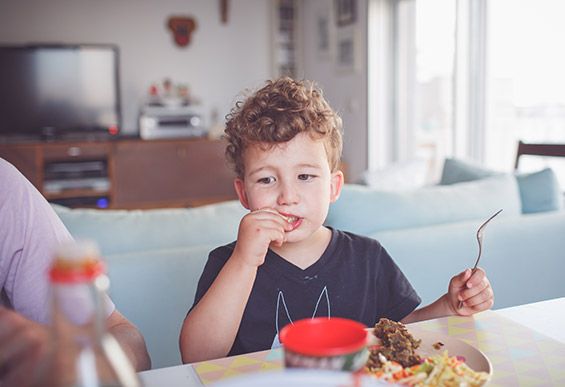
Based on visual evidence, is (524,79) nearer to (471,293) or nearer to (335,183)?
(335,183)

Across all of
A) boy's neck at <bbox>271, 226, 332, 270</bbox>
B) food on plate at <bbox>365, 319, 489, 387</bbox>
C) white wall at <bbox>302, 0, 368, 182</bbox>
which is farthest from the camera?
white wall at <bbox>302, 0, 368, 182</bbox>

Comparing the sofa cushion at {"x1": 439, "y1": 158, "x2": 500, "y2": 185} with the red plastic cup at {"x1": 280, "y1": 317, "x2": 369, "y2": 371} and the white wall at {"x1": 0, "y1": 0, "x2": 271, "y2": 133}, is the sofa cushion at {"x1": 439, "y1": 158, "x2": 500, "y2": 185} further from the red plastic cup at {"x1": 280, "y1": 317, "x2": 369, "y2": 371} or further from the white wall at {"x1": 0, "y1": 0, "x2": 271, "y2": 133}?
the white wall at {"x1": 0, "y1": 0, "x2": 271, "y2": 133}

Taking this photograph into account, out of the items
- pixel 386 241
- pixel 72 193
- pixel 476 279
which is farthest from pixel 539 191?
pixel 72 193

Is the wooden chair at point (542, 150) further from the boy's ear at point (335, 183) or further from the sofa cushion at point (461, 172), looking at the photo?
the boy's ear at point (335, 183)

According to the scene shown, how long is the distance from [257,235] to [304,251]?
9.2 inches

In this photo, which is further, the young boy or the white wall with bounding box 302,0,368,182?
the white wall with bounding box 302,0,368,182

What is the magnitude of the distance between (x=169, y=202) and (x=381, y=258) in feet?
13.3

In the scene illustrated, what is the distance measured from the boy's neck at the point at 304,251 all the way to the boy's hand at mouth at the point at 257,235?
0.19 m

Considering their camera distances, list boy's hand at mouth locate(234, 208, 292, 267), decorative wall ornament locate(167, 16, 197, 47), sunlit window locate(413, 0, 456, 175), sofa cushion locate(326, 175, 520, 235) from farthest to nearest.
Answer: decorative wall ornament locate(167, 16, 197, 47), sunlit window locate(413, 0, 456, 175), sofa cushion locate(326, 175, 520, 235), boy's hand at mouth locate(234, 208, 292, 267)

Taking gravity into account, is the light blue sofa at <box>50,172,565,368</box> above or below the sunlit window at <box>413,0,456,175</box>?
below

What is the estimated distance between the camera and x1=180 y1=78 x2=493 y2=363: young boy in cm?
93

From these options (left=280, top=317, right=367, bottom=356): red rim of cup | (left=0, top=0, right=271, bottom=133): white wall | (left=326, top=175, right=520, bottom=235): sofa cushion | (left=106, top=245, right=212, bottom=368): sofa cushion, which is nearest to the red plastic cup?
(left=280, top=317, right=367, bottom=356): red rim of cup

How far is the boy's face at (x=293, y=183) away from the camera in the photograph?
1.02m

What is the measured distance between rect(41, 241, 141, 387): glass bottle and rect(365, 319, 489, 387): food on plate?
0.42 m
